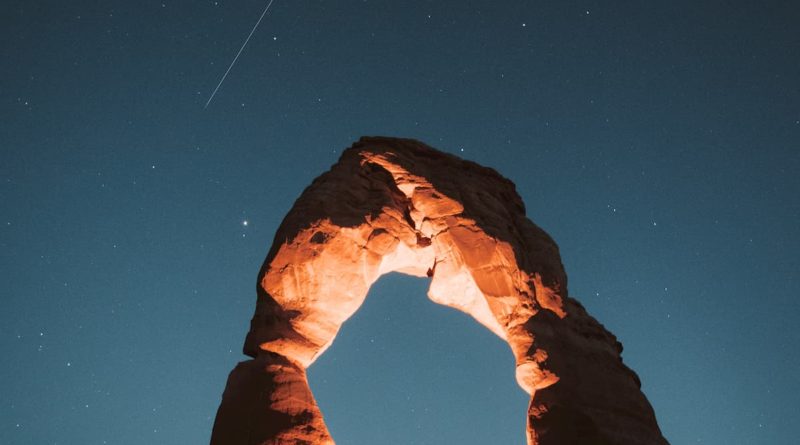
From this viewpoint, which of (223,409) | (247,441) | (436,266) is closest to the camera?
(247,441)

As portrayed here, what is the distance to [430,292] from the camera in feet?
34.5

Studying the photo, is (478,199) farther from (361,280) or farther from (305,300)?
(305,300)

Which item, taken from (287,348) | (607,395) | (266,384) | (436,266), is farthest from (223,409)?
(607,395)

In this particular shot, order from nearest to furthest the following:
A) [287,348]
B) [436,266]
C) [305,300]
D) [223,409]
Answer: [223,409] → [287,348] → [305,300] → [436,266]

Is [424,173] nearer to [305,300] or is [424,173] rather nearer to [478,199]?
[478,199]

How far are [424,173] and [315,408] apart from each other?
5084 millimetres

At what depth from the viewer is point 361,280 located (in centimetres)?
847

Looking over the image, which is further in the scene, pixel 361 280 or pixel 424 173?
pixel 424 173

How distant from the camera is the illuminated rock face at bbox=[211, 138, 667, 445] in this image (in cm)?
693

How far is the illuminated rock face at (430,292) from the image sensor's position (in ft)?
22.7

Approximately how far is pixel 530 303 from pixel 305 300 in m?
3.56

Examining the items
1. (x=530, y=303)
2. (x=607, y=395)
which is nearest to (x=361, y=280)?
(x=530, y=303)

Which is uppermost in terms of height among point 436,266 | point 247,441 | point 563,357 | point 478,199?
point 478,199

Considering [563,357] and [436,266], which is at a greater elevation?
[436,266]
